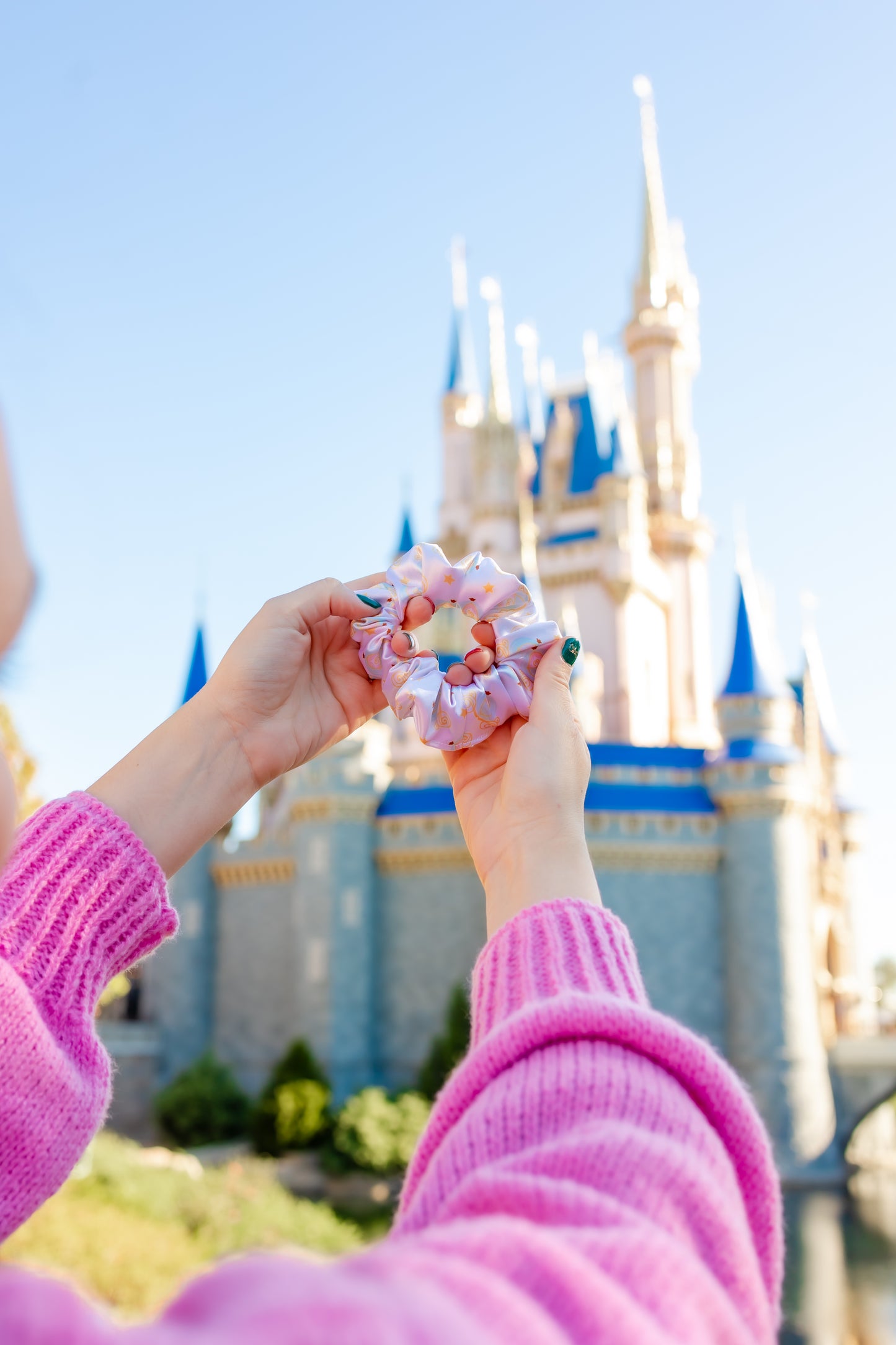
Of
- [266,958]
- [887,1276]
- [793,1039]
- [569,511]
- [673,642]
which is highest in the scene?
[569,511]

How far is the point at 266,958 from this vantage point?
22188mm

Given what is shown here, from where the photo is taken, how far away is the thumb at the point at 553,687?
169cm

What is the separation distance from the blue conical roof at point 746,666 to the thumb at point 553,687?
67.4 ft

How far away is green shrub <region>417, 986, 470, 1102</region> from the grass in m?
3.53

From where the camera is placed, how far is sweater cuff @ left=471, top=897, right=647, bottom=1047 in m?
1.17

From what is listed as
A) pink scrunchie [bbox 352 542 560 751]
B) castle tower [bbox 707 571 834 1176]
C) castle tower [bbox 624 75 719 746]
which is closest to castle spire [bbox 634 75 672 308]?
castle tower [bbox 624 75 719 746]

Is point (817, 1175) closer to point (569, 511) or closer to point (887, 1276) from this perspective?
point (887, 1276)

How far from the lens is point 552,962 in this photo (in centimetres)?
120

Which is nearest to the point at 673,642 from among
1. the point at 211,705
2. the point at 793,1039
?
the point at 793,1039

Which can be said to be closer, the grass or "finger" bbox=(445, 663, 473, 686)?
"finger" bbox=(445, 663, 473, 686)

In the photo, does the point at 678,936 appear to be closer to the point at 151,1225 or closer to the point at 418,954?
the point at 418,954

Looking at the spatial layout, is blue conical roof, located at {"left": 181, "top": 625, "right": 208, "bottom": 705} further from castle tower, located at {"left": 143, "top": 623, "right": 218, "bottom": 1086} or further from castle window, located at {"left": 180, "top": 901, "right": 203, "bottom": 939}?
castle window, located at {"left": 180, "top": 901, "right": 203, "bottom": 939}

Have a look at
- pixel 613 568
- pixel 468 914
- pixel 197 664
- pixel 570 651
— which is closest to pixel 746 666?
pixel 613 568

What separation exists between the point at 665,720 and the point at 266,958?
10.9m
